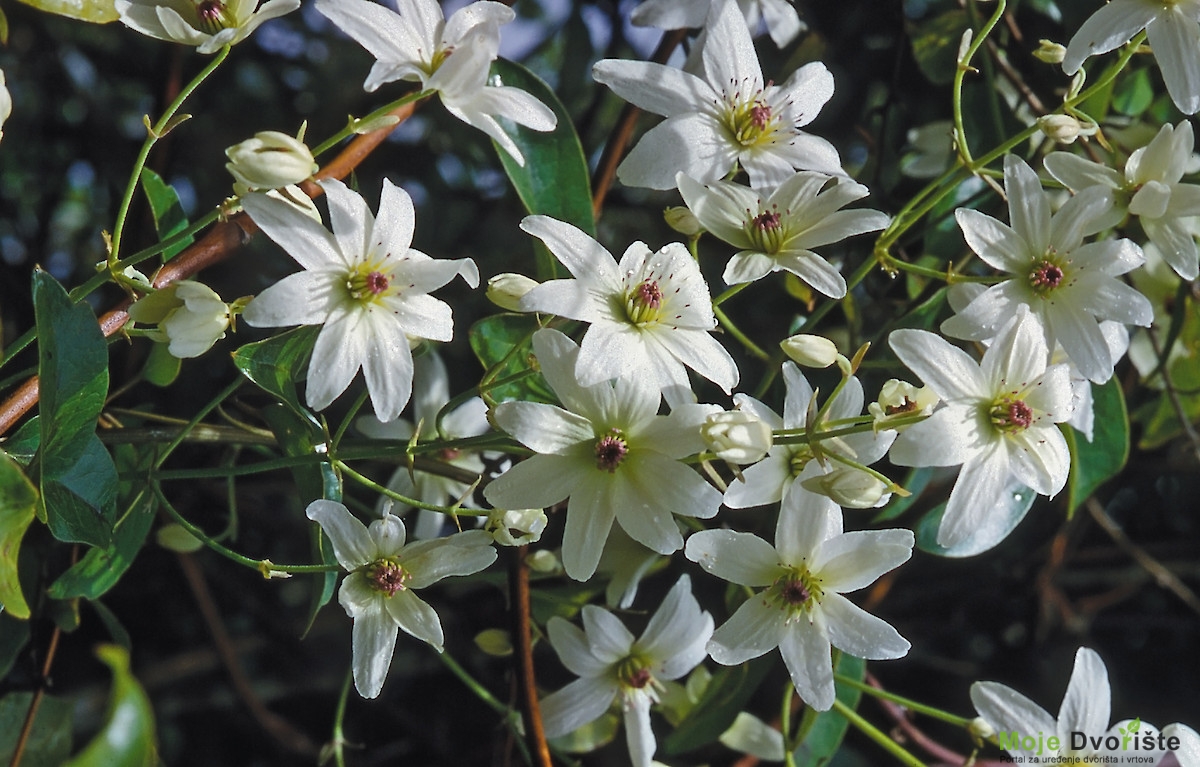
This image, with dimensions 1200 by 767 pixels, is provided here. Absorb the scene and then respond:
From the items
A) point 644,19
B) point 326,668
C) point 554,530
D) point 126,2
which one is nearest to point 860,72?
point 644,19

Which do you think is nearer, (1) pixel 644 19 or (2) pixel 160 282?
(2) pixel 160 282

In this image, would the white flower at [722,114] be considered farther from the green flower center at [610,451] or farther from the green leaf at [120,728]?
the green leaf at [120,728]

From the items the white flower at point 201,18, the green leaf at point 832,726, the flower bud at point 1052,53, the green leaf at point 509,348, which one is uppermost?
the flower bud at point 1052,53

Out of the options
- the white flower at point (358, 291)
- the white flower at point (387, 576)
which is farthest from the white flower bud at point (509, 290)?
the white flower at point (387, 576)

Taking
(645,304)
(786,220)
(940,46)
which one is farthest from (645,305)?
(940,46)

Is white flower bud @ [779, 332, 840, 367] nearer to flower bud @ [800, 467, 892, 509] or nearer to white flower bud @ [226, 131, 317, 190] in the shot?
flower bud @ [800, 467, 892, 509]

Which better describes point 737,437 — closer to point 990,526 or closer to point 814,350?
point 814,350

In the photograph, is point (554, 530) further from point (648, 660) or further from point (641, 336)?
point (641, 336)
